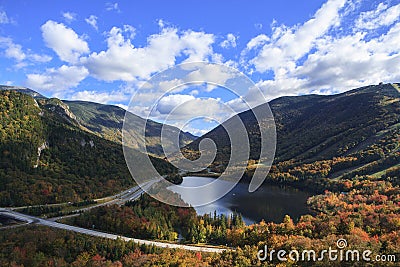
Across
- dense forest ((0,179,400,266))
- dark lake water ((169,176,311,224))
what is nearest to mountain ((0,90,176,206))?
dense forest ((0,179,400,266))

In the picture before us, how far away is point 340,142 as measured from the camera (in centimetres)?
10531

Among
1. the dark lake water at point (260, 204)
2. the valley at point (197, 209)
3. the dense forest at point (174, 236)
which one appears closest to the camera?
the dense forest at point (174, 236)

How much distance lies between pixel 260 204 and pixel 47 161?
42.1 metres

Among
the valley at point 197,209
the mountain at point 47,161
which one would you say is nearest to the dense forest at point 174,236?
the valley at point 197,209

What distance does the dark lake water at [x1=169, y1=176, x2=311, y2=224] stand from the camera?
46062mm

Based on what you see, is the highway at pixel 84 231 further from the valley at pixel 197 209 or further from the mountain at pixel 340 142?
the mountain at pixel 340 142

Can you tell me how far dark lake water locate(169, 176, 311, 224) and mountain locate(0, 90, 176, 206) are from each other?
18.3 m

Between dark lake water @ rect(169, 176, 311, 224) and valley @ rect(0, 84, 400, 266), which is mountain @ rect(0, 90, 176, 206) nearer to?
valley @ rect(0, 84, 400, 266)

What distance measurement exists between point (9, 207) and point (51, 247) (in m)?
20.9

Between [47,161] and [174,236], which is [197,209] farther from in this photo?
[47,161]

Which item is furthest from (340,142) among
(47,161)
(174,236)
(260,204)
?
(47,161)

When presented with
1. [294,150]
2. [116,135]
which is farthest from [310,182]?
[116,135]

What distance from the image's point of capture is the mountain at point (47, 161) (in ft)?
153

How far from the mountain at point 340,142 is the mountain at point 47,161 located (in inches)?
734
